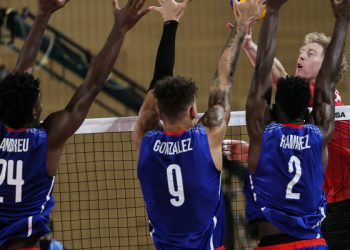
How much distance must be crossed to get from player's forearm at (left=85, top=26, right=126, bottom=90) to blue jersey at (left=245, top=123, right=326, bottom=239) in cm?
130

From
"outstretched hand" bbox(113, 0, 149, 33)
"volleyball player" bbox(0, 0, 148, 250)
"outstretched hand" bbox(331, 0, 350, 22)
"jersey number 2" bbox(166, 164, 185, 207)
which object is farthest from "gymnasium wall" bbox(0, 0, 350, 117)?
"jersey number 2" bbox(166, 164, 185, 207)

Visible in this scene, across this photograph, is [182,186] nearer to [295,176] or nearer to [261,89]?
[295,176]

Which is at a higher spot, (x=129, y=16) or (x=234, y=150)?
(x=129, y=16)

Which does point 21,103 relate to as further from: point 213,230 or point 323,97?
point 323,97

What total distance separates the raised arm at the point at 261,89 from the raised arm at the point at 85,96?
1014 mm

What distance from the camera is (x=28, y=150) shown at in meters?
4.85

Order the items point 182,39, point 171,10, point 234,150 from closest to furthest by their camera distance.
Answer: point 171,10 → point 234,150 → point 182,39

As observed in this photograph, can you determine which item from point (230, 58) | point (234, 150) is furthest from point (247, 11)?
point (234, 150)

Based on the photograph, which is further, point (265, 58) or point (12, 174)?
point (265, 58)

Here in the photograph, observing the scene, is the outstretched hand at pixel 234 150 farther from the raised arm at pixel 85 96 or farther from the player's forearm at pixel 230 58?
the raised arm at pixel 85 96

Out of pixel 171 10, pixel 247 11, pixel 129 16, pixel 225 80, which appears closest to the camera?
pixel 129 16

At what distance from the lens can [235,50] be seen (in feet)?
17.6

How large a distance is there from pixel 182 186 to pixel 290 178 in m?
0.89

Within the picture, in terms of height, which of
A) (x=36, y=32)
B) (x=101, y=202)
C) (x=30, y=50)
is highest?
(x=36, y=32)
